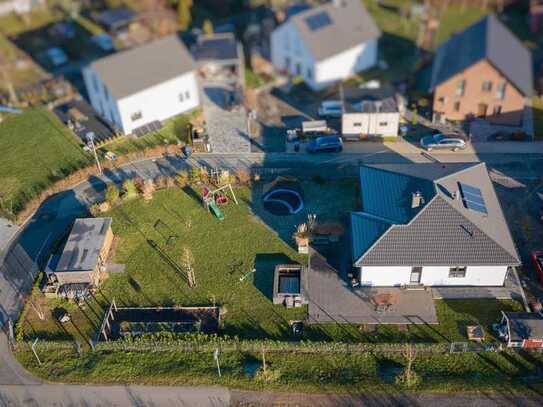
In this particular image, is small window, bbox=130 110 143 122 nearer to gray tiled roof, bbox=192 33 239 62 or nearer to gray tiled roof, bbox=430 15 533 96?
gray tiled roof, bbox=192 33 239 62

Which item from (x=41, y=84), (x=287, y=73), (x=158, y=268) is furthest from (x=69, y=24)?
(x=158, y=268)

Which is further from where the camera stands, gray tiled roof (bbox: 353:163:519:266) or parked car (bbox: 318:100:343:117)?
parked car (bbox: 318:100:343:117)

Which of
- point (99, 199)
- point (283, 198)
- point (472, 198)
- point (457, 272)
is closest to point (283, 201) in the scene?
point (283, 198)

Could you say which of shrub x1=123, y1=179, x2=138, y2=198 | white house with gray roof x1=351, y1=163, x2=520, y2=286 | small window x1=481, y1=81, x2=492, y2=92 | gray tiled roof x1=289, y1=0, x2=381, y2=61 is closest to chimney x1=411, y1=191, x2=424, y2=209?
white house with gray roof x1=351, y1=163, x2=520, y2=286

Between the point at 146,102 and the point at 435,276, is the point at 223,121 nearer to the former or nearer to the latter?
the point at 146,102

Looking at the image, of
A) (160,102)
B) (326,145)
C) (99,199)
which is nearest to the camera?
(99,199)

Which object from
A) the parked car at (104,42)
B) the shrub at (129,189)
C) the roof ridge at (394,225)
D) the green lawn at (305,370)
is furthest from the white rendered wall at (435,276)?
the parked car at (104,42)

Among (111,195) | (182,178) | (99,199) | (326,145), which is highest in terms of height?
(111,195)
